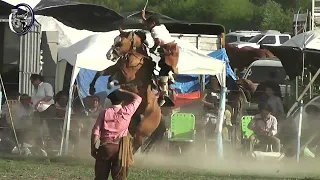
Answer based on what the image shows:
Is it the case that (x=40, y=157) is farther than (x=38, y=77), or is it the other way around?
(x=38, y=77)

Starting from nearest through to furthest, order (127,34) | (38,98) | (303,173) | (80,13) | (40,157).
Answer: (127,34), (303,173), (40,157), (38,98), (80,13)

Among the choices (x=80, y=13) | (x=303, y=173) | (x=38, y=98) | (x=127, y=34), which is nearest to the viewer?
(x=127, y=34)

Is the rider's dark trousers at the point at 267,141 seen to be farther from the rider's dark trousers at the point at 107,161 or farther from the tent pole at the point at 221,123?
the rider's dark trousers at the point at 107,161

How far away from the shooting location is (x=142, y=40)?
11.1m

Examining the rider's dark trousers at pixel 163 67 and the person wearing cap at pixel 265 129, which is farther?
the person wearing cap at pixel 265 129

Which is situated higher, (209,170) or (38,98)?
(38,98)

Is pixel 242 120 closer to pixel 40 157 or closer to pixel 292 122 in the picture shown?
pixel 292 122

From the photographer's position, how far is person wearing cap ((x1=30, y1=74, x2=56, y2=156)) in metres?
15.3

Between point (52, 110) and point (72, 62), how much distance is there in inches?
42.2

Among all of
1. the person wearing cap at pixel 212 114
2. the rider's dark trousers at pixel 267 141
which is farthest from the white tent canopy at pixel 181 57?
the rider's dark trousers at pixel 267 141

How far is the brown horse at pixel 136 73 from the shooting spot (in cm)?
1084

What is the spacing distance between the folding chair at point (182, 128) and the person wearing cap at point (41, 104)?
243cm

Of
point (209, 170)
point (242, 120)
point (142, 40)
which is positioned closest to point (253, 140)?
point (242, 120)

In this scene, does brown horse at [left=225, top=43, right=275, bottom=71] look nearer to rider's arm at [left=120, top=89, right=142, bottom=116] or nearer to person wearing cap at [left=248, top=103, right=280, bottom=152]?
person wearing cap at [left=248, top=103, right=280, bottom=152]
